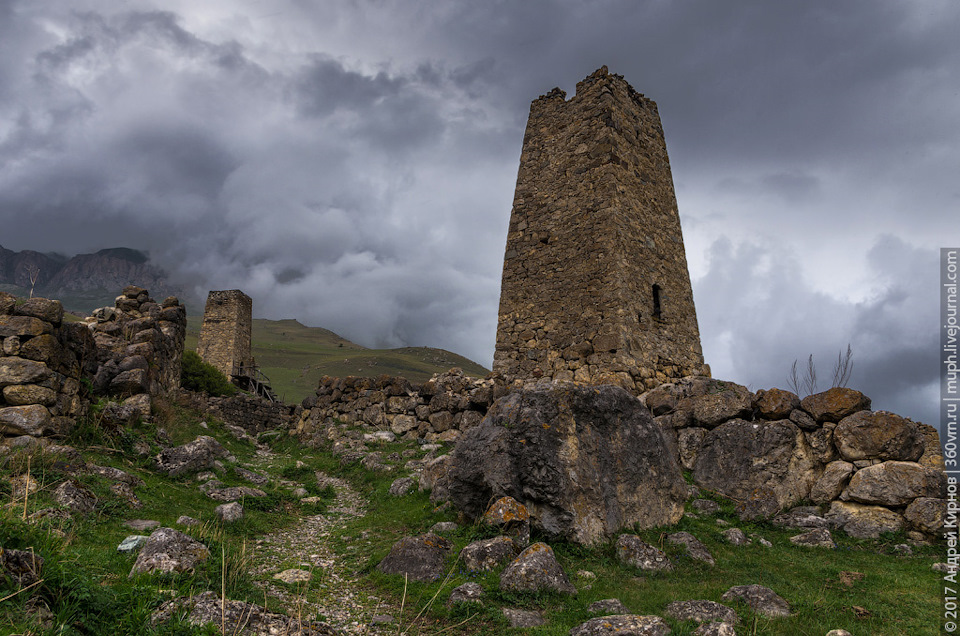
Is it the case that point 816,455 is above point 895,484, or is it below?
above

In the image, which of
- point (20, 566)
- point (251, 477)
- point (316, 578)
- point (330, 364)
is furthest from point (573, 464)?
point (330, 364)

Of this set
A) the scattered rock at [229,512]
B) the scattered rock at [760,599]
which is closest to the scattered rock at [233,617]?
the scattered rock at [229,512]

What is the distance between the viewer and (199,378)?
2708 centimetres

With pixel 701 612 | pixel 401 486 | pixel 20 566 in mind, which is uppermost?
pixel 20 566

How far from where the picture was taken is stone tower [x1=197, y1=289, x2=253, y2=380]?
38.0 m

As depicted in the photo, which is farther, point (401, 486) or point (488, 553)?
point (401, 486)

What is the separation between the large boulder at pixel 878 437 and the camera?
8461 millimetres

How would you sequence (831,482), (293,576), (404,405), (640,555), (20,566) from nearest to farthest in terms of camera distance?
(20,566)
(293,576)
(640,555)
(831,482)
(404,405)

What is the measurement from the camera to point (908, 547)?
758 cm

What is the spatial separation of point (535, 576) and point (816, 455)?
6433mm

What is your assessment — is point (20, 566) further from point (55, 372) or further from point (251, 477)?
point (251, 477)

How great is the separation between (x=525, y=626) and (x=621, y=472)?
147 inches

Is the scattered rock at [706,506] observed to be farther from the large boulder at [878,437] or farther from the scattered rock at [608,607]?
the scattered rock at [608,607]

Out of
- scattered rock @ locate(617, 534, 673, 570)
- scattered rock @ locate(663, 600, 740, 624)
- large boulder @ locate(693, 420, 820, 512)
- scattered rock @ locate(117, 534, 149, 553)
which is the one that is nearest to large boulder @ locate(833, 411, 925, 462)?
large boulder @ locate(693, 420, 820, 512)
